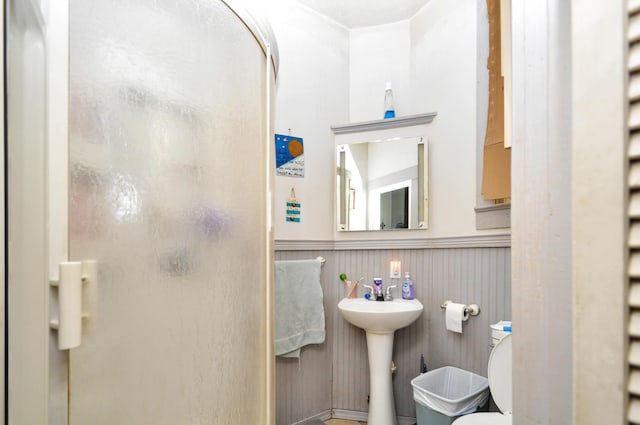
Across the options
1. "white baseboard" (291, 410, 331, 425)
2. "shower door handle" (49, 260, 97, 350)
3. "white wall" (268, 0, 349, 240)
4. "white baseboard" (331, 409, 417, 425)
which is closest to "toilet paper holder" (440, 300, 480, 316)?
"white baseboard" (331, 409, 417, 425)

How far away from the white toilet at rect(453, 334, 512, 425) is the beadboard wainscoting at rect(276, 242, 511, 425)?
1.44ft

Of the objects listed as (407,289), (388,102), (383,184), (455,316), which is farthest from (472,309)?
(388,102)

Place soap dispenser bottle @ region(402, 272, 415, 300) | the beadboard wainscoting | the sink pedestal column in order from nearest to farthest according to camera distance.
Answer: the beadboard wainscoting
the sink pedestal column
soap dispenser bottle @ region(402, 272, 415, 300)

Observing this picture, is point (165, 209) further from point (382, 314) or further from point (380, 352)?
point (380, 352)

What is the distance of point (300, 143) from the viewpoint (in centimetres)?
238

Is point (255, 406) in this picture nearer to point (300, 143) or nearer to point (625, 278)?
point (625, 278)

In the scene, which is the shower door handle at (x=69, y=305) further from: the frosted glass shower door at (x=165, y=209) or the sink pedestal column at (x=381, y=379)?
the sink pedestal column at (x=381, y=379)

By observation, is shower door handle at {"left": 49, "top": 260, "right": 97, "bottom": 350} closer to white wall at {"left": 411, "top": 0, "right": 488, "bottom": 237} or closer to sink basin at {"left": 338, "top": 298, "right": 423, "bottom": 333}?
sink basin at {"left": 338, "top": 298, "right": 423, "bottom": 333}

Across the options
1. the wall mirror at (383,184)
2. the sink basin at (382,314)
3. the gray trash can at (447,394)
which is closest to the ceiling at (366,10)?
the wall mirror at (383,184)

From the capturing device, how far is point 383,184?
244 centimetres

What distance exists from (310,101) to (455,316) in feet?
5.20

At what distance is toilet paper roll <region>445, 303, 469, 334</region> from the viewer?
79.6 inches

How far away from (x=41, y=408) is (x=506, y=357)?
1529mm

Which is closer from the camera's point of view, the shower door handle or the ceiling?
the shower door handle
